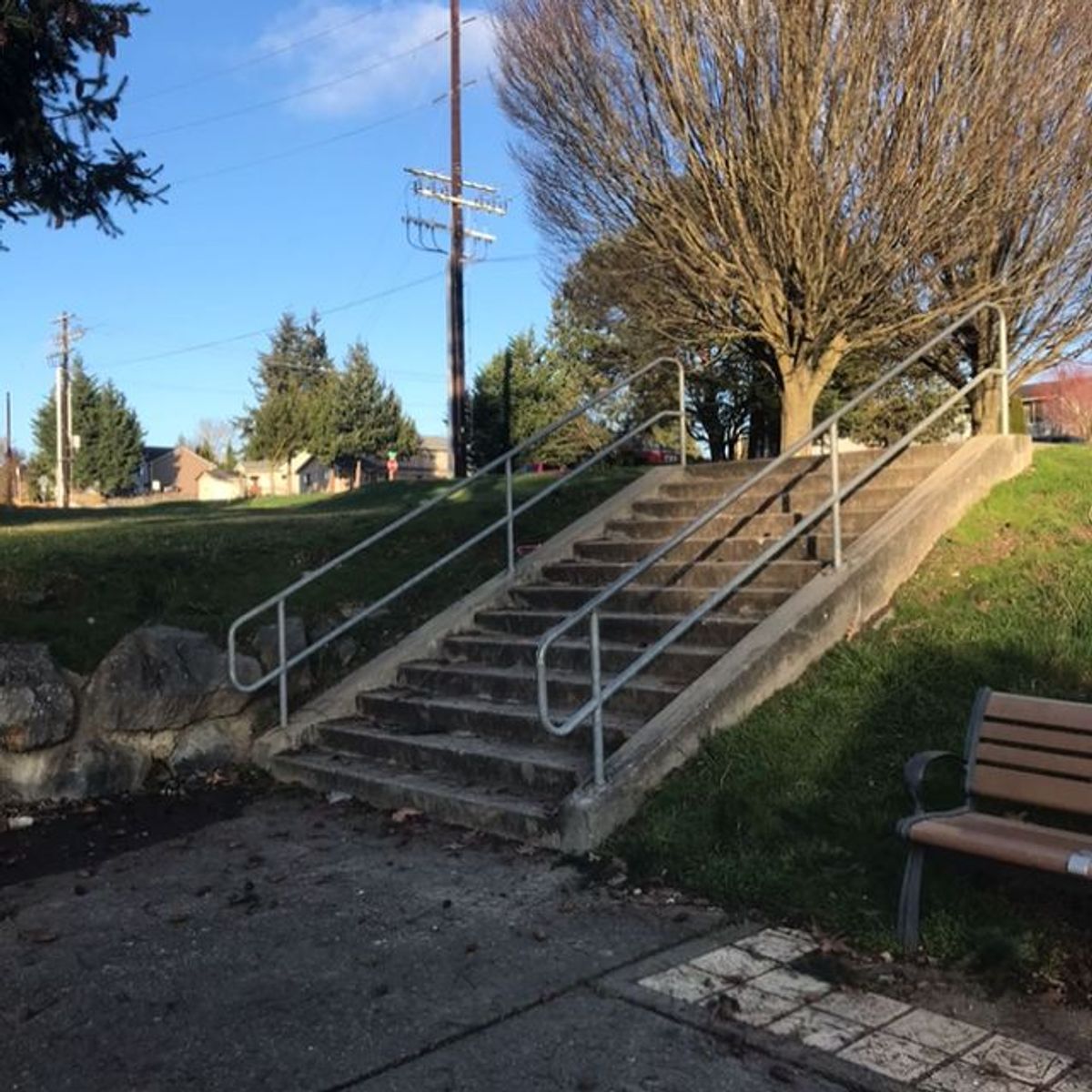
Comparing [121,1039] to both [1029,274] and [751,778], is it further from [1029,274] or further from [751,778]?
[1029,274]

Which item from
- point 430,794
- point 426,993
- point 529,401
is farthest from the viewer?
point 529,401

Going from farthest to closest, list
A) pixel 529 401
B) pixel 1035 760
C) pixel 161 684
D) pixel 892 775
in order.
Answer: pixel 529 401, pixel 161 684, pixel 892 775, pixel 1035 760

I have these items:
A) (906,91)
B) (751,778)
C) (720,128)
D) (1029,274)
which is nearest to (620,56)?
(720,128)

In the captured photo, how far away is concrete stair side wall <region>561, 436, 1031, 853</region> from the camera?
538 cm

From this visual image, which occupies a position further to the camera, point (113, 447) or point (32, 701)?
point (113, 447)

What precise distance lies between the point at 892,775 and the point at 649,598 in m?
2.77

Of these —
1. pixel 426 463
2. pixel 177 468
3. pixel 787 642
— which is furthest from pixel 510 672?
pixel 177 468

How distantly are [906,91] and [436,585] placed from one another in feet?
26.5

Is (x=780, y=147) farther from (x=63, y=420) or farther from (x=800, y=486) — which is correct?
(x=63, y=420)

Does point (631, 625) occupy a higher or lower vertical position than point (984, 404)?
lower

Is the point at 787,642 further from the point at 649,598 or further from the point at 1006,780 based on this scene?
the point at 1006,780

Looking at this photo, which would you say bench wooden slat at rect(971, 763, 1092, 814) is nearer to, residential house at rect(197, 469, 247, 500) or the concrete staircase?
the concrete staircase

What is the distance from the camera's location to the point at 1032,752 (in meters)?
4.12

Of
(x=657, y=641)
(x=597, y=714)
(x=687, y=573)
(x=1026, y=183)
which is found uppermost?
(x=1026, y=183)
